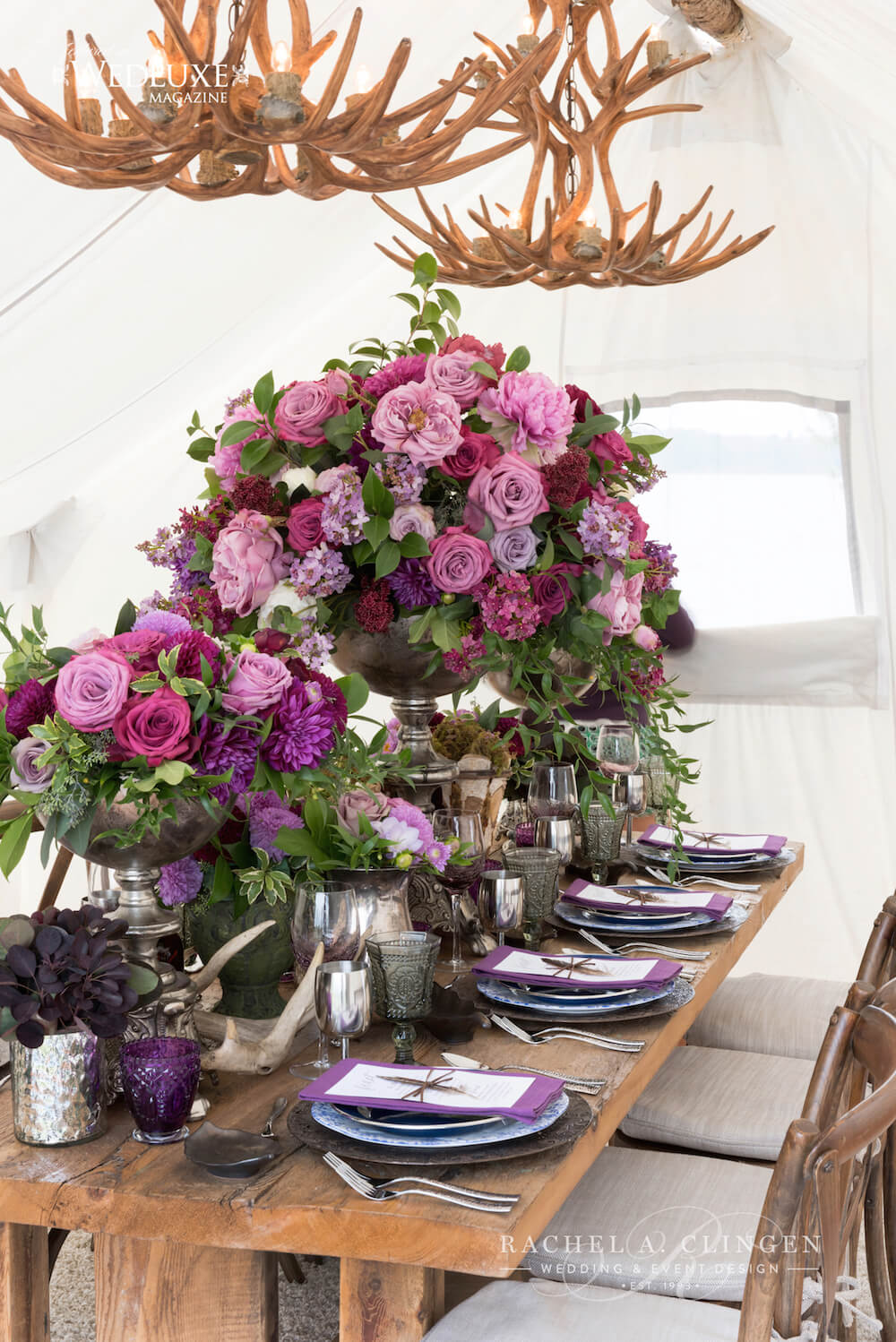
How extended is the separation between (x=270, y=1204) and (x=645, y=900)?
105 centimetres

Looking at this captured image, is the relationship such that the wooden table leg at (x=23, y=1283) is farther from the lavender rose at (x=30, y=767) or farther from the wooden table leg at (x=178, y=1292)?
the lavender rose at (x=30, y=767)

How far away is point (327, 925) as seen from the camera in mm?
1327

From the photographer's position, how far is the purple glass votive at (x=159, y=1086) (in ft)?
3.68

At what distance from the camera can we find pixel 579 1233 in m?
1.44

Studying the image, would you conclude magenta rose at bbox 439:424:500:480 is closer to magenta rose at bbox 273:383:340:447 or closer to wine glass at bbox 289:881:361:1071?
magenta rose at bbox 273:383:340:447

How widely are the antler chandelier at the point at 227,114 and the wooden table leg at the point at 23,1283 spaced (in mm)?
1468

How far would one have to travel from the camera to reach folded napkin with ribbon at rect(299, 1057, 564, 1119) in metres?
1.13

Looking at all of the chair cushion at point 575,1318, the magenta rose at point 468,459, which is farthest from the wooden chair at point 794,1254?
the magenta rose at point 468,459

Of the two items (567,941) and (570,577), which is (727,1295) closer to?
(567,941)

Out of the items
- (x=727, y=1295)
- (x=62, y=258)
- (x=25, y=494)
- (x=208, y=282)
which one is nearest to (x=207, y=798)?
(x=727, y=1295)

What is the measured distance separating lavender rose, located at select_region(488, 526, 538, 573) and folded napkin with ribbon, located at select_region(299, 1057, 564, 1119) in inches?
28.9

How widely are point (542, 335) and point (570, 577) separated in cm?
338

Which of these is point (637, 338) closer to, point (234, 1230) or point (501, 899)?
point (501, 899)

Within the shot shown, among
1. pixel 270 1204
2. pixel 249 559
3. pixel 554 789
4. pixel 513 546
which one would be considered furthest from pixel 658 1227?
pixel 249 559
